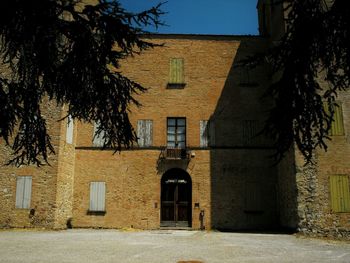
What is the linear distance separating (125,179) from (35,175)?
12.5 feet

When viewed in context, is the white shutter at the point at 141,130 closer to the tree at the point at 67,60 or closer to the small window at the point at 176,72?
the small window at the point at 176,72

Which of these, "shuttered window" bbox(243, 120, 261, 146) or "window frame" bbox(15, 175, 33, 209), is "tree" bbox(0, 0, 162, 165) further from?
"shuttered window" bbox(243, 120, 261, 146)

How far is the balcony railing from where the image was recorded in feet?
57.1

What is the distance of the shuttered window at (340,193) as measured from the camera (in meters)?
14.5

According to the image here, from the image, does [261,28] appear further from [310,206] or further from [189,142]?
[310,206]

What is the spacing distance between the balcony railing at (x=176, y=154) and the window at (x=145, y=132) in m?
0.87

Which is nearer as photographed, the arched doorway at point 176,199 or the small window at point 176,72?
the arched doorway at point 176,199

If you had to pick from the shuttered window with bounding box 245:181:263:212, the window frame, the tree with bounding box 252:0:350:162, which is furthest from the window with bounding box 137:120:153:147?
the tree with bounding box 252:0:350:162

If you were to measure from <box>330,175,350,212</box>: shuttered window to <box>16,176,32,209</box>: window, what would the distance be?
11985 mm

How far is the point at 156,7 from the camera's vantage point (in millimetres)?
6367

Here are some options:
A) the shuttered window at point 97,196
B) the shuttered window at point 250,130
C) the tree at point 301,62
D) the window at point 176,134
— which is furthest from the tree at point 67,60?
the shuttered window at point 250,130

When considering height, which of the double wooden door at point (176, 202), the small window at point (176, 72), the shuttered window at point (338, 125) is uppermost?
the small window at point (176, 72)

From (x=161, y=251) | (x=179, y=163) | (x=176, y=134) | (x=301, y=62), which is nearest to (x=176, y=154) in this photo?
(x=179, y=163)

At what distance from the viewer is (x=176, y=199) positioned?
17.5 metres
